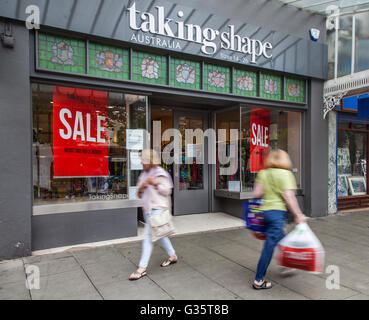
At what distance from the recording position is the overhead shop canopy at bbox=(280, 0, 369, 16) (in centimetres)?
703

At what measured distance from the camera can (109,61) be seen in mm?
5504

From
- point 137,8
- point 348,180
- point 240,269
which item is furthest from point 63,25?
point 348,180

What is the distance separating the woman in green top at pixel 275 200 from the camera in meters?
3.30

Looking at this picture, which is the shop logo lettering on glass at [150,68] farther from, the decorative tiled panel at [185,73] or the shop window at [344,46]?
the shop window at [344,46]

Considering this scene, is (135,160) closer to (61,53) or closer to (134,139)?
(134,139)

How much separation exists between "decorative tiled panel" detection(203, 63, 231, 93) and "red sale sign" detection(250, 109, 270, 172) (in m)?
1.17

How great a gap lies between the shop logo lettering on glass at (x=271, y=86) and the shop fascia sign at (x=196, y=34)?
0.61m

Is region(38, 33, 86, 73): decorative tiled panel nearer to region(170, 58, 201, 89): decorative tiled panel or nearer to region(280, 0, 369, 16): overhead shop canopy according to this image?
region(170, 58, 201, 89): decorative tiled panel

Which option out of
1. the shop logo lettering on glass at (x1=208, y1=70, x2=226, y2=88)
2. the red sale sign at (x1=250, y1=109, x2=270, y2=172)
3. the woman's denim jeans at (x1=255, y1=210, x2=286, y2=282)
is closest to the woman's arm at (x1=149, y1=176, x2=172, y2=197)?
the woman's denim jeans at (x1=255, y1=210, x2=286, y2=282)

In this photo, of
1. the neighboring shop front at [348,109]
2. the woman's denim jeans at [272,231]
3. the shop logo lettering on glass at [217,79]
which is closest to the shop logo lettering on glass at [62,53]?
the shop logo lettering on glass at [217,79]

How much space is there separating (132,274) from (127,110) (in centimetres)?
338

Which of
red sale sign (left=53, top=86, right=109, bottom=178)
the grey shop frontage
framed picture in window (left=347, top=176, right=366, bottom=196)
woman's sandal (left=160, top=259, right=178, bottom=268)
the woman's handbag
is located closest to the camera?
the woman's handbag

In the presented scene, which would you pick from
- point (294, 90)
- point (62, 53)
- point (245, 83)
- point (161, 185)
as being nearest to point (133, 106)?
point (62, 53)

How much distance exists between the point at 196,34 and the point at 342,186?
21.6 ft
